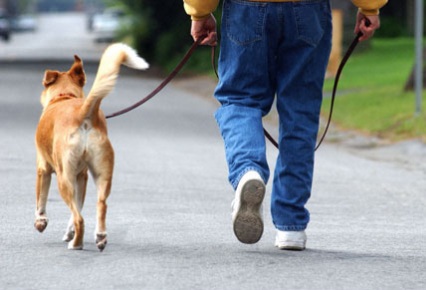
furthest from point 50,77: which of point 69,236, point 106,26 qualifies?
point 106,26

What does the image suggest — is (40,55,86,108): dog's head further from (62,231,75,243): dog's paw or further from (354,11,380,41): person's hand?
(354,11,380,41): person's hand

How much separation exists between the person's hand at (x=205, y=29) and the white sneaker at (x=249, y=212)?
3.09 feet

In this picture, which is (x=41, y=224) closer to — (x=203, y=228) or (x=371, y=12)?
(x=203, y=228)

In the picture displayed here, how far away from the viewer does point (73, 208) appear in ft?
20.7

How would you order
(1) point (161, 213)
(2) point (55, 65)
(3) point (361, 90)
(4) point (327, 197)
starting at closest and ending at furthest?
(1) point (161, 213) < (4) point (327, 197) < (3) point (361, 90) < (2) point (55, 65)

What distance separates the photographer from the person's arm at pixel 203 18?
646 cm

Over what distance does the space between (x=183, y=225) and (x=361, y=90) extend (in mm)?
15966

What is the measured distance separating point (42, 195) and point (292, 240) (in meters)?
1.35

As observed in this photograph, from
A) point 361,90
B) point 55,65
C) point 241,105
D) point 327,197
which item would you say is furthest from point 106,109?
point 55,65

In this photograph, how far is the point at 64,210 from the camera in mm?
8289

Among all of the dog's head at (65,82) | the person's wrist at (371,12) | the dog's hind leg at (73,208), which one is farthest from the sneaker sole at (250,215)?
the dog's head at (65,82)

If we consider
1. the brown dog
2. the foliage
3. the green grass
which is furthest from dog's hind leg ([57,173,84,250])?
the foliage

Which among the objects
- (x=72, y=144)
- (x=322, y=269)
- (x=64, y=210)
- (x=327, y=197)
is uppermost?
(x=72, y=144)

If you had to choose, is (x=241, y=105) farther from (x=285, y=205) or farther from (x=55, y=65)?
(x=55, y=65)
